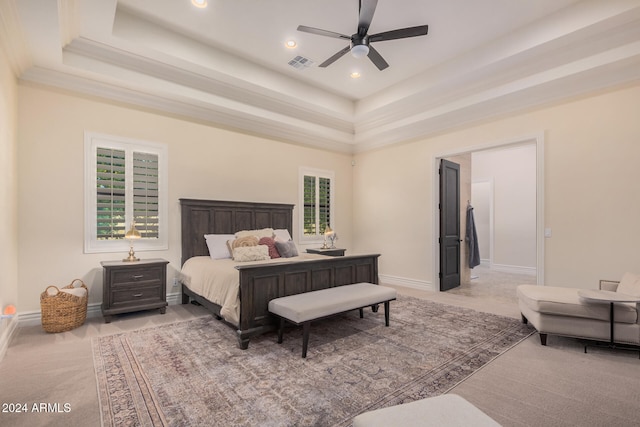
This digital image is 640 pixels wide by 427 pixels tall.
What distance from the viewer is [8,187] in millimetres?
3301

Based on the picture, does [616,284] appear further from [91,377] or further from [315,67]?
[91,377]

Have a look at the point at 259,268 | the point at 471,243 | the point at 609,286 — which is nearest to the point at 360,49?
the point at 259,268

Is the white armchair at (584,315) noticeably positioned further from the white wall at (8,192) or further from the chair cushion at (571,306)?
the white wall at (8,192)

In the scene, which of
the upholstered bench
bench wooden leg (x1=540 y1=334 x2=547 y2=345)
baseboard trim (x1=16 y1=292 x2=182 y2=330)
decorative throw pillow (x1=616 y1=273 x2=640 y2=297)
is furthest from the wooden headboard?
decorative throw pillow (x1=616 y1=273 x2=640 y2=297)

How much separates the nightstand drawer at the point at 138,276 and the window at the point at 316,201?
2875mm

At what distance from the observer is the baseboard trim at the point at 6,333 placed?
9.33 ft

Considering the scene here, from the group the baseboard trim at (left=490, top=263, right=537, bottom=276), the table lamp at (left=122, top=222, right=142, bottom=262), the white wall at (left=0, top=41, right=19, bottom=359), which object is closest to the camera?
the white wall at (left=0, top=41, right=19, bottom=359)

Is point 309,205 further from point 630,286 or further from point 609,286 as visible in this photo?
point 630,286

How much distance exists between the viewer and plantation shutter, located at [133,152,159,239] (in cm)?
446

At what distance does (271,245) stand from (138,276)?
1.79 metres

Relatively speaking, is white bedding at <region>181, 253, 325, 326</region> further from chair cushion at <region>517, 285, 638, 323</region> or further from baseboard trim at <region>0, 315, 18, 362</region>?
chair cushion at <region>517, 285, 638, 323</region>

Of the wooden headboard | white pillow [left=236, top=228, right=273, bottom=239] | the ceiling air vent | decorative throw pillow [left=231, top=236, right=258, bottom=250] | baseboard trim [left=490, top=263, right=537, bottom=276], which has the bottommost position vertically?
baseboard trim [left=490, top=263, right=537, bottom=276]

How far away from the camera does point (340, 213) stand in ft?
23.1

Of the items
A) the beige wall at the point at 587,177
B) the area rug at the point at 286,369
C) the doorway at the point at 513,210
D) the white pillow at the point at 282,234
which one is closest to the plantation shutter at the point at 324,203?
the white pillow at the point at 282,234
